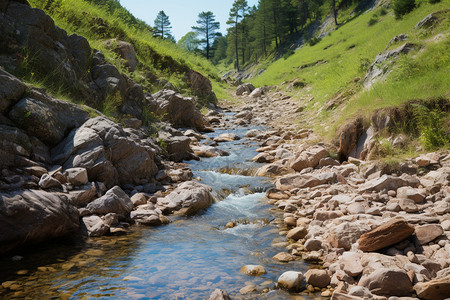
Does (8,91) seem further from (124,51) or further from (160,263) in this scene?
(124,51)

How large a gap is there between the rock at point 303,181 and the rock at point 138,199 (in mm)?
3504

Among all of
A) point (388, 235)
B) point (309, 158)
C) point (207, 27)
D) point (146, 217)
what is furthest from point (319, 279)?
point (207, 27)

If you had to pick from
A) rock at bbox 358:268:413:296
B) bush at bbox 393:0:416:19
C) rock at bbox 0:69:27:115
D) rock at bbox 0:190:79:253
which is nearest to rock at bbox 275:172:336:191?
rock at bbox 358:268:413:296

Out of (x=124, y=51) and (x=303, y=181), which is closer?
(x=303, y=181)

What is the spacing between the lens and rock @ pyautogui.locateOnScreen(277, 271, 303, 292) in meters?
3.99

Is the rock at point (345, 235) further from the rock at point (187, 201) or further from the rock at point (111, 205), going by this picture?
the rock at point (111, 205)

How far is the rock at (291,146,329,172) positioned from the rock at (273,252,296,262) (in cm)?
473

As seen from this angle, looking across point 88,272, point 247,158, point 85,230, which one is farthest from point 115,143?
point 247,158

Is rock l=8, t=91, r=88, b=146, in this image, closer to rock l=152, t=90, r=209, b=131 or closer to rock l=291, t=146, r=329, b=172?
rock l=291, t=146, r=329, b=172

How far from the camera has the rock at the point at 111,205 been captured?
6107mm

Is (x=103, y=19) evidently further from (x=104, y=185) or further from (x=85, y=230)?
(x=85, y=230)

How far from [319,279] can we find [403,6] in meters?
29.2

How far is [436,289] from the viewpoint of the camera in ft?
10.8

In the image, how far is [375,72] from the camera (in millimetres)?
11391
